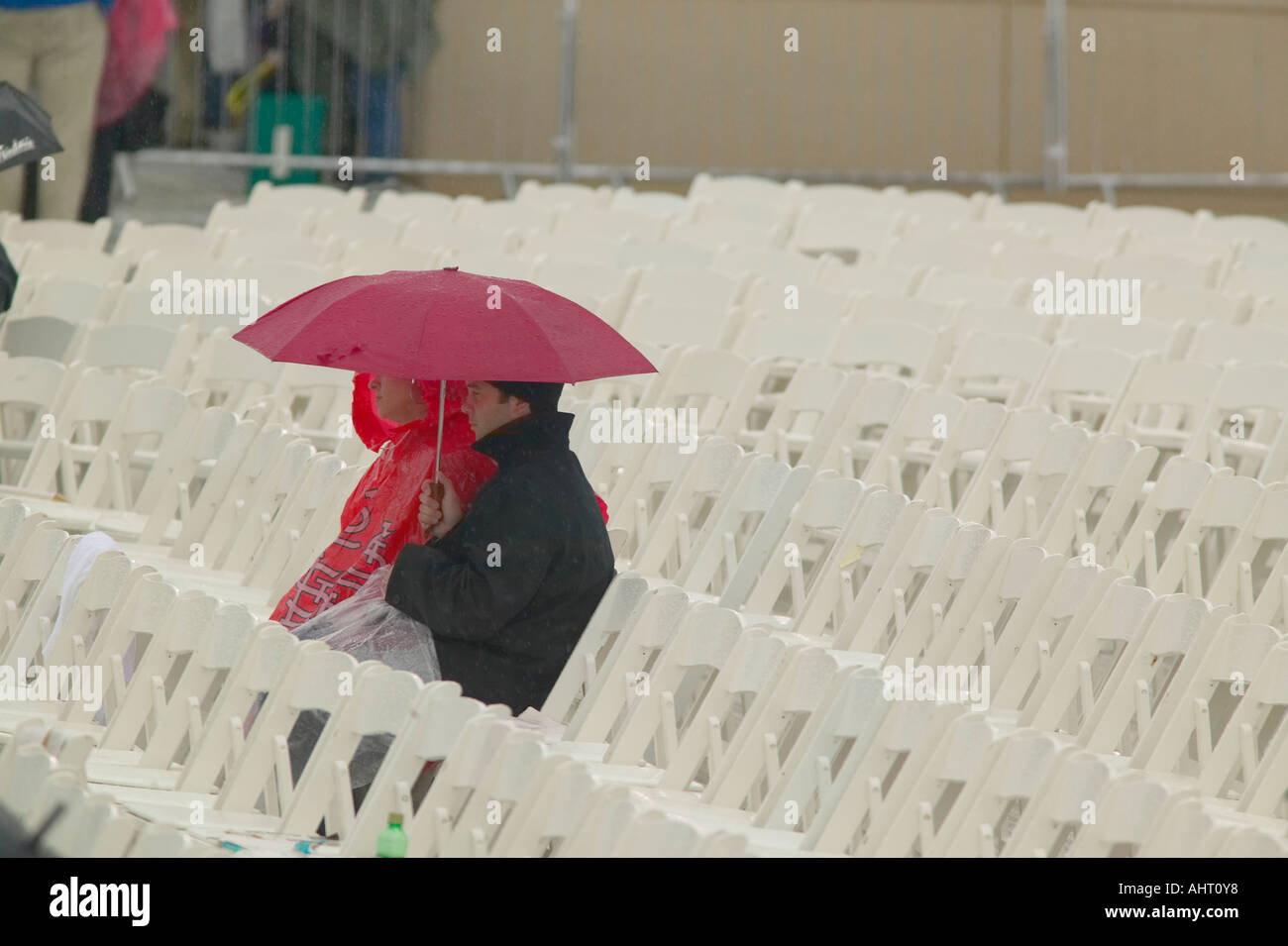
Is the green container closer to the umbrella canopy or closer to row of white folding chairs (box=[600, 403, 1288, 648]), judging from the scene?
row of white folding chairs (box=[600, 403, 1288, 648])

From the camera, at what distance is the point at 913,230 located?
10984 millimetres

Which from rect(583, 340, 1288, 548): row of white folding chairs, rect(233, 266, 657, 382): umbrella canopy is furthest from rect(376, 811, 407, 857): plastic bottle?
rect(583, 340, 1288, 548): row of white folding chairs

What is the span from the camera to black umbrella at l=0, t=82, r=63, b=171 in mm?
8227

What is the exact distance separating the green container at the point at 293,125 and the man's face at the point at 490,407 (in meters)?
8.11

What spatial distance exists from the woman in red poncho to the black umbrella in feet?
11.0

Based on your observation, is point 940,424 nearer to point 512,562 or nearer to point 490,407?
point 490,407

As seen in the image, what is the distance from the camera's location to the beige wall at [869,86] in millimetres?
13516

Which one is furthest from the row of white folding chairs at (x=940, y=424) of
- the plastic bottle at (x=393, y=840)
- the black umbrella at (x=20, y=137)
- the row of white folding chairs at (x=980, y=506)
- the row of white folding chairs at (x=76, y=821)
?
the row of white folding chairs at (x=76, y=821)

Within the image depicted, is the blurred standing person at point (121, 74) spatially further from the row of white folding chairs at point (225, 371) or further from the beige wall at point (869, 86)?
the row of white folding chairs at point (225, 371)

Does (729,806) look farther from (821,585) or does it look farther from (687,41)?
(687,41)

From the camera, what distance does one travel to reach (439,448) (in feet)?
17.0

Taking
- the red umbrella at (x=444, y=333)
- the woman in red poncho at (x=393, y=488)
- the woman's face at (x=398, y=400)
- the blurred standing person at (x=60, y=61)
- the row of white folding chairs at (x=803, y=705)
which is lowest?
the row of white folding chairs at (x=803, y=705)

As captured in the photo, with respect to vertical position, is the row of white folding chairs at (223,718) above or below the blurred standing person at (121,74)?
below

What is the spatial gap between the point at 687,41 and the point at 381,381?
8771 mm
